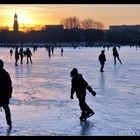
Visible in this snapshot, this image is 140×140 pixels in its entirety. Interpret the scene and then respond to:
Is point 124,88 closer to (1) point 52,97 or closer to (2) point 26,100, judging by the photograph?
(1) point 52,97

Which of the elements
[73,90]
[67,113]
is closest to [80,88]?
[73,90]

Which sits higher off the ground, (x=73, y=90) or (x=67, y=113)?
(x=73, y=90)

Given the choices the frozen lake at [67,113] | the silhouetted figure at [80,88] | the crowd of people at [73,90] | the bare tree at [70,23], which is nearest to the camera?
the frozen lake at [67,113]

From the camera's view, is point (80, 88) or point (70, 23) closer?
point (80, 88)

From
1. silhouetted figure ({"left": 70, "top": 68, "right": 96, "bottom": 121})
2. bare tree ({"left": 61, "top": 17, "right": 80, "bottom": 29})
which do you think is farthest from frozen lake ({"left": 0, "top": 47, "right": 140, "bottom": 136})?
bare tree ({"left": 61, "top": 17, "right": 80, "bottom": 29})

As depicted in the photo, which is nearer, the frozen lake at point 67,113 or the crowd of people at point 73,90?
the frozen lake at point 67,113

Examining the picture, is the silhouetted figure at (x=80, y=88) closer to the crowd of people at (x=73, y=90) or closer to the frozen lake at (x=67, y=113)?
the crowd of people at (x=73, y=90)

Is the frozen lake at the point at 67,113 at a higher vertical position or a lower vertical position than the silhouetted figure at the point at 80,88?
lower

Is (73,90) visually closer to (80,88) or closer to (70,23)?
(80,88)

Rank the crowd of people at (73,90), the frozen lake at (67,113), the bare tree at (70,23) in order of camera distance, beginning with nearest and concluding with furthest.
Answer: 1. the frozen lake at (67,113)
2. the crowd of people at (73,90)
3. the bare tree at (70,23)

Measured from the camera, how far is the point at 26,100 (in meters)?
10.5

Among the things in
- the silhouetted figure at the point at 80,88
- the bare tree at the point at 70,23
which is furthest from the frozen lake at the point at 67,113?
the bare tree at the point at 70,23

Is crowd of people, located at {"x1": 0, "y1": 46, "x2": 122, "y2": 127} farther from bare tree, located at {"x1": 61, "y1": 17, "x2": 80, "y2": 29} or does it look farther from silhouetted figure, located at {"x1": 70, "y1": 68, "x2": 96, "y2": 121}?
bare tree, located at {"x1": 61, "y1": 17, "x2": 80, "y2": 29}
